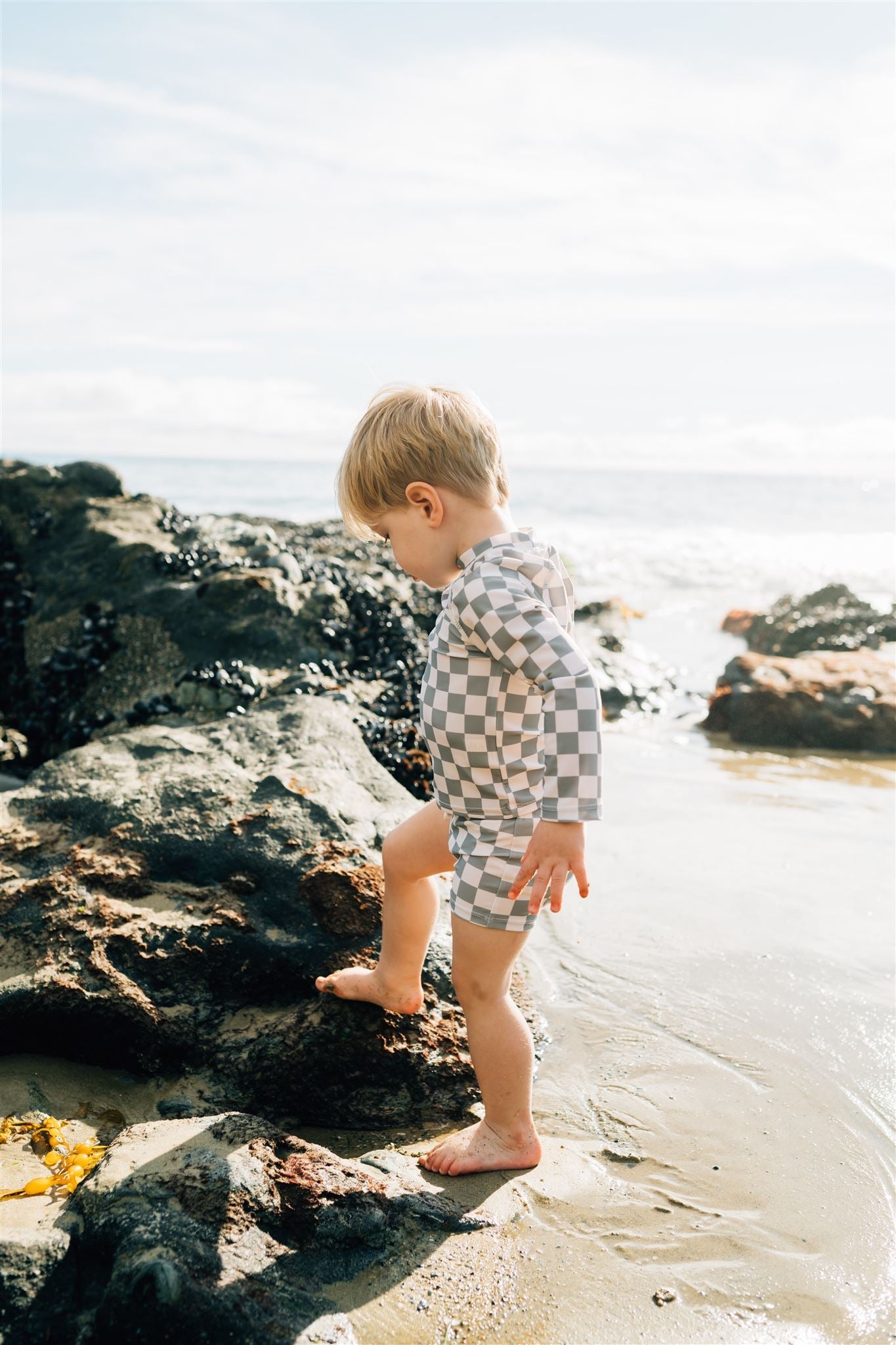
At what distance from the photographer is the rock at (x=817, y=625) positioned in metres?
10.7

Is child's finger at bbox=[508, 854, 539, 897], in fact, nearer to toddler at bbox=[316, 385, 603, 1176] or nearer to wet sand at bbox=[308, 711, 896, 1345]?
toddler at bbox=[316, 385, 603, 1176]

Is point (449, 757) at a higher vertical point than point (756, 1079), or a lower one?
higher

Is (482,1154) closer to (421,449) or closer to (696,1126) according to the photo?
(696,1126)

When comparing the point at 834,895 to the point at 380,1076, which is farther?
the point at 834,895

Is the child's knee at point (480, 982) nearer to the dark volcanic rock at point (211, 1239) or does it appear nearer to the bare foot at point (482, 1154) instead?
the bare foot at point (482, 1154)

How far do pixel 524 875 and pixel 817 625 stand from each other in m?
10.1

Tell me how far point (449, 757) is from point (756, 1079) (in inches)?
54.6

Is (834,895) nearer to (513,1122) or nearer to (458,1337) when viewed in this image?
(513,1122)

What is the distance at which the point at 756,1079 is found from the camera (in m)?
2.98

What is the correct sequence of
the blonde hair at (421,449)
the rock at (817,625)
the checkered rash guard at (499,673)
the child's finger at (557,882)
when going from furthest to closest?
1. the rock at (817,625)
2. the blonde hair at (421,449)
3. the checkered rash guard at (499,673)
4. the child's finger at (557,882)

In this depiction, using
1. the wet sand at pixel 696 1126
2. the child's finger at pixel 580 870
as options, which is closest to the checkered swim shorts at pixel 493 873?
the child's finger at pixel 580 870

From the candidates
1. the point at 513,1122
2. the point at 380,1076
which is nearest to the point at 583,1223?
the point at 513,1122

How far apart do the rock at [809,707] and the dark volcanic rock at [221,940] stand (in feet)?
16.3

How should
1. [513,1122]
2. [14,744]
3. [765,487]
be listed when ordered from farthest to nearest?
1. [765,487]
2. [14,744]
3. [513,1122]
